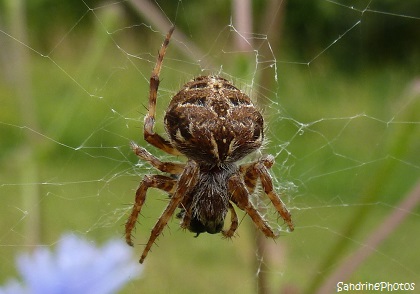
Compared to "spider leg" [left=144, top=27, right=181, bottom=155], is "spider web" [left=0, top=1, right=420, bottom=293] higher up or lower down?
lower down

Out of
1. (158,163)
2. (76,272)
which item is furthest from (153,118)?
(76,272)

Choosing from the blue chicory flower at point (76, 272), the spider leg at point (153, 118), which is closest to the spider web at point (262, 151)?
the spider leg at point (153, 118)

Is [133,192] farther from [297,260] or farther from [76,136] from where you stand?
[76,136]

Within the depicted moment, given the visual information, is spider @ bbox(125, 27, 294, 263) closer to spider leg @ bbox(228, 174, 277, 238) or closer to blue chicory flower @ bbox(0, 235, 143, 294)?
spider leg @ bbox(228, 174, 277, 238)

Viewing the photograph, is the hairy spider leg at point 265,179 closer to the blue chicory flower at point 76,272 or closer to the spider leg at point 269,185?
the spider leg at point 269,185

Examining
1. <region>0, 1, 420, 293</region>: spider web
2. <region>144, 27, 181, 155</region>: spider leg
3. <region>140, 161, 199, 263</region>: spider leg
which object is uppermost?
<region>144, 27, 181, 155</region>: spider leg

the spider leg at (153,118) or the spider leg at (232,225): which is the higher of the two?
the spider leg at (153,118)

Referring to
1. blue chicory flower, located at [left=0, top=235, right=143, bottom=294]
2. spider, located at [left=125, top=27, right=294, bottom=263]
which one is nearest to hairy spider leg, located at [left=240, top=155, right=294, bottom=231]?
spider, located at [left=125, top=27, right=294, bottom=263]
